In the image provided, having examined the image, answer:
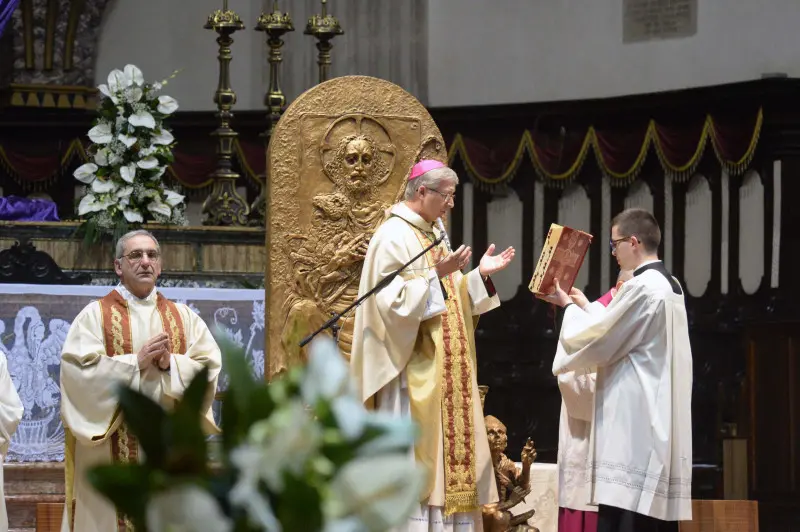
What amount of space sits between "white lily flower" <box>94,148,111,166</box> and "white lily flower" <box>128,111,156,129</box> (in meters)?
0.21

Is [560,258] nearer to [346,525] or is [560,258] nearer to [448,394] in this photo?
[448,394]

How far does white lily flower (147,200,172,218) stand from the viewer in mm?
7684

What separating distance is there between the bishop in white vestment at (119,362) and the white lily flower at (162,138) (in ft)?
7.39

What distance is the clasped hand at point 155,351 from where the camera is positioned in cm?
520

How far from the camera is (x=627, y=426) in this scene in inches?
208

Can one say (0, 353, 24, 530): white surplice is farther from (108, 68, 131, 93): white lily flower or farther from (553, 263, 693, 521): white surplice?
(108, 68, 131, 93): white lily flower

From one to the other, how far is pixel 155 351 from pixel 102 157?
2673mm

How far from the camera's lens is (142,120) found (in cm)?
757

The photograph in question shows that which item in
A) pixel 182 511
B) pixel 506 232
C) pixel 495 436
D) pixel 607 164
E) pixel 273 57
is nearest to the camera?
pixel 182 511

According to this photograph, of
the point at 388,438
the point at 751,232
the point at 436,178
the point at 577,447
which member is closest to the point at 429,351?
the point at 436,178

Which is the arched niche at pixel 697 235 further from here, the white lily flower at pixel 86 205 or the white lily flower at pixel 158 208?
the white lily flower at pixel 86 205

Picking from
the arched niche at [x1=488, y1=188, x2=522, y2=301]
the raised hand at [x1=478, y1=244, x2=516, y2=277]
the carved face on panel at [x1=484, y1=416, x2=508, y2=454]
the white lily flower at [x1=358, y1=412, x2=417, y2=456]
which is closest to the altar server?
the carved face on panel at [x1=484, y1=416, x2=508, y2=454]

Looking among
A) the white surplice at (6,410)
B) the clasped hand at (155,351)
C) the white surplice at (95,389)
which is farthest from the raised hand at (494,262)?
the white surplice at (6,410)

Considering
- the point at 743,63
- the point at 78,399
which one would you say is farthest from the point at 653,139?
the point at 78,399
